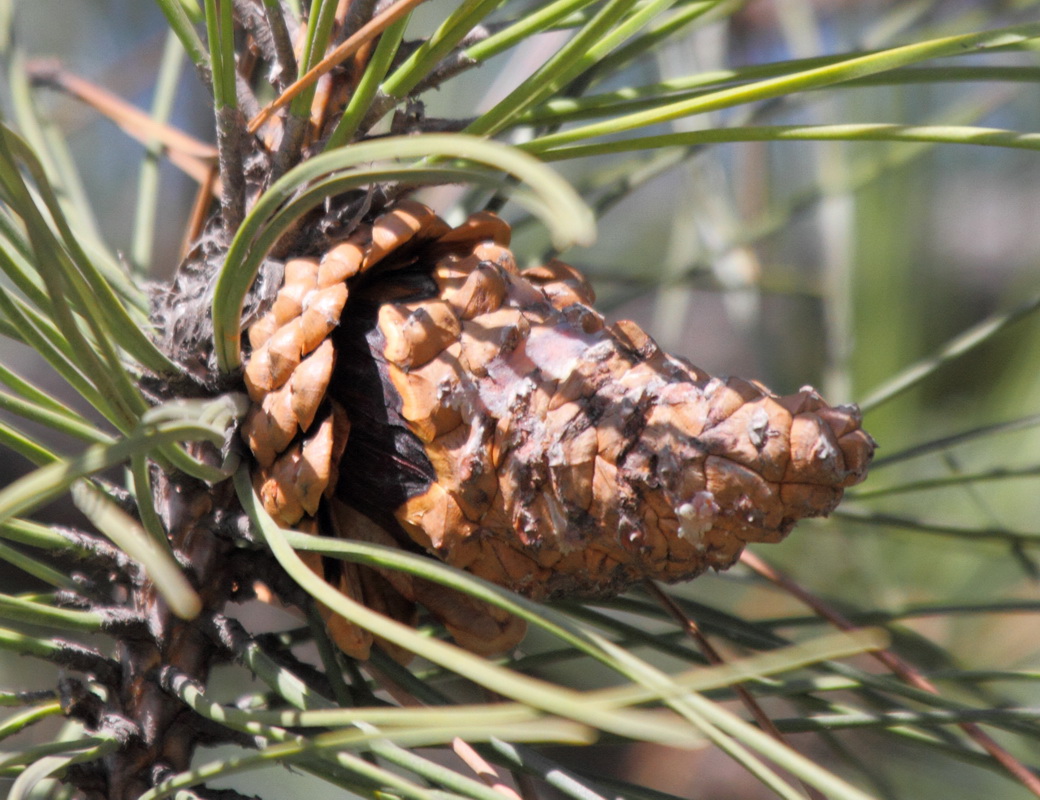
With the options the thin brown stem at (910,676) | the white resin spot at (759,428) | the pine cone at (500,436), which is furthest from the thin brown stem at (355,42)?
the thin brown stem at (910,676)

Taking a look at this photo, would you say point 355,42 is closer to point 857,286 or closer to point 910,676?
point 910,676

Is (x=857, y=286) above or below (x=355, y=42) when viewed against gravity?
above

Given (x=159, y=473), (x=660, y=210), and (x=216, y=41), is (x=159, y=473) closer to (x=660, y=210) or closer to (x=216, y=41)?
(x=216, y=41)

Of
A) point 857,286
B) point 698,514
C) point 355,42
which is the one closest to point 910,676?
point 698,514

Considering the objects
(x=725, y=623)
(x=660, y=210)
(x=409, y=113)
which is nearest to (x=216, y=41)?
(x=409, y=113)

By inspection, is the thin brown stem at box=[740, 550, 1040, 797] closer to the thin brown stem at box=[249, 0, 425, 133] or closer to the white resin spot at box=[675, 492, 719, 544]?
the white resin spot at box=[675, 492, 719, 544]

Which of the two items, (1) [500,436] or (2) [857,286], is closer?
(1) [500,436]
